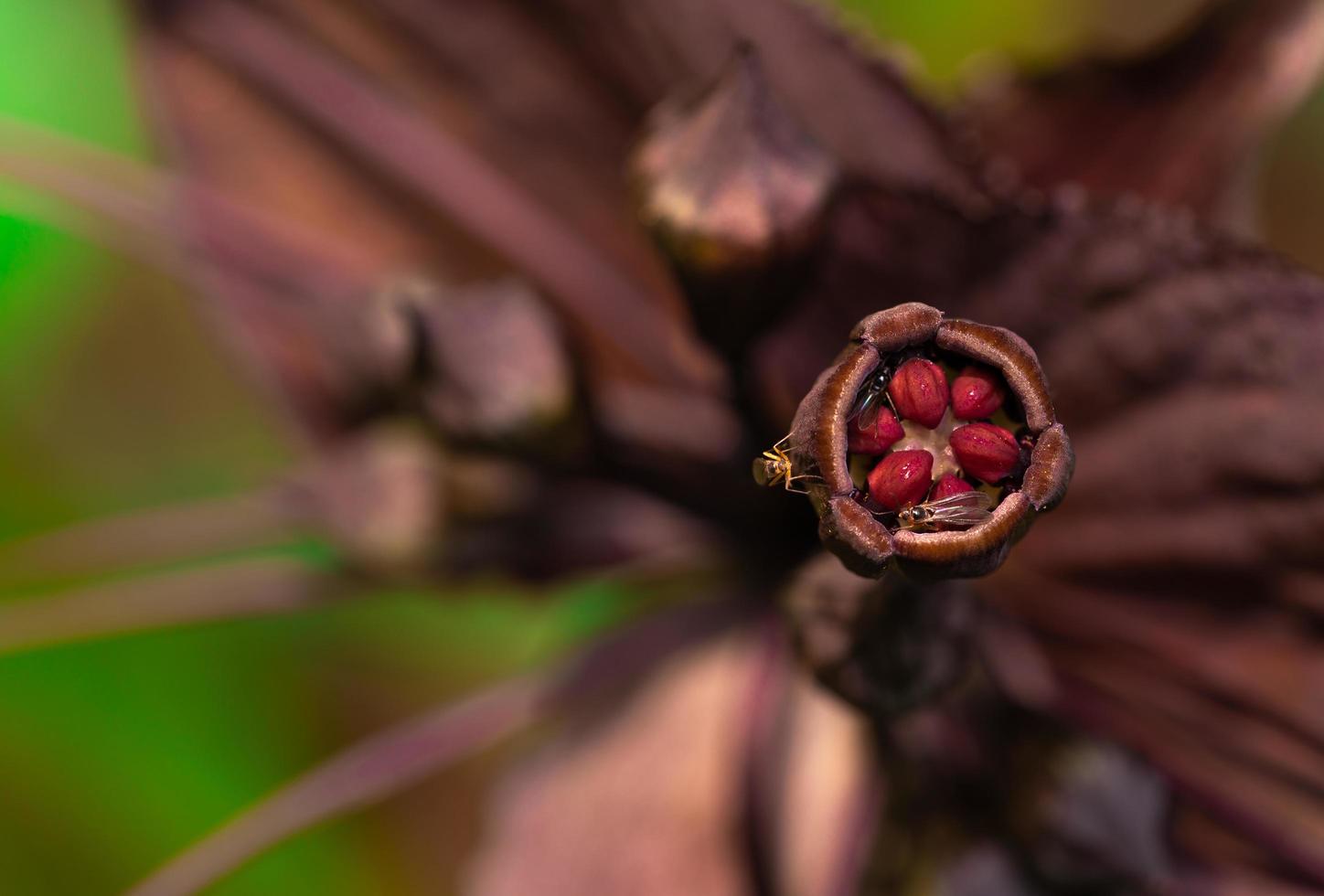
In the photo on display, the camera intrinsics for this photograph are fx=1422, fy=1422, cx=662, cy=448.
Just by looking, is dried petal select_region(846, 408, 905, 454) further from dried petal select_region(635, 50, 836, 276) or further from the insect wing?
dried petal select_region(635, 50, 836, 276)

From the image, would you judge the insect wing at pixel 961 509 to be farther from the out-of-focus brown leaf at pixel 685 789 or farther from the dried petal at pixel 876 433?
the out-of-focus brown leaf at pixel 685 789

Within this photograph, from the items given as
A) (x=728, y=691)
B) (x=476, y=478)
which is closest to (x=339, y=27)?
(x=476, y=478)

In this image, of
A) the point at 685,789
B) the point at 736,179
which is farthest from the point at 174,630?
the point at 736,179

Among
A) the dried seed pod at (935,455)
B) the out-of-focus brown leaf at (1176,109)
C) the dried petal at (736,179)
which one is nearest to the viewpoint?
the dried seed pod at (935,455)

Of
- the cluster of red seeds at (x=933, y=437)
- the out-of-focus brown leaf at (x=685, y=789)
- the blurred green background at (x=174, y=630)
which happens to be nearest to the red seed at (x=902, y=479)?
the cluster of red seeds at (x=933, y=437)

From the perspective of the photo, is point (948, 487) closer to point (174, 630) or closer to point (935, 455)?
point (935, 455)

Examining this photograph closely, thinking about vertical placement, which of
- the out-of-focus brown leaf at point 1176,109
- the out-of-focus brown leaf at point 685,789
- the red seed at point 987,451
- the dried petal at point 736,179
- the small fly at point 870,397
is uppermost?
the out-of-focus brown leaf at point 1176,109

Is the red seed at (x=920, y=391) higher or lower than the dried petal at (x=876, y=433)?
higher
